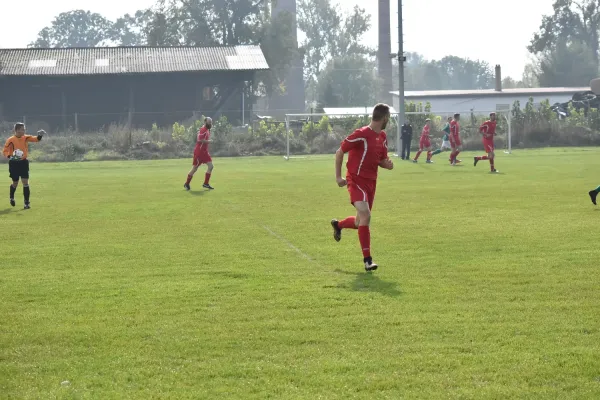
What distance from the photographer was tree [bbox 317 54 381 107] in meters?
115

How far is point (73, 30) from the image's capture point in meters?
156

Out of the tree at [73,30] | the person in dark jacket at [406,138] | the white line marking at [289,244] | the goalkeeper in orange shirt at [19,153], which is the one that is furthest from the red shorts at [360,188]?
the tree at [73,30]

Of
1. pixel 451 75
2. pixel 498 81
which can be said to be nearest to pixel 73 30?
pixel 451 75

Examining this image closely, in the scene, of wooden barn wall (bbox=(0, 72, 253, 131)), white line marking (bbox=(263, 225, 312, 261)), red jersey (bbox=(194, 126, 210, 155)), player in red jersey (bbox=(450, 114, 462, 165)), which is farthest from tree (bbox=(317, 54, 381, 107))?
white line marking (bbox=(263, 225, 312, 261))

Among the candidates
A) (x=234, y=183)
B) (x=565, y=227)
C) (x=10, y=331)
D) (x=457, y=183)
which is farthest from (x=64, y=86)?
(x=10, y=331)

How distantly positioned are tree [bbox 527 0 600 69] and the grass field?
304ft

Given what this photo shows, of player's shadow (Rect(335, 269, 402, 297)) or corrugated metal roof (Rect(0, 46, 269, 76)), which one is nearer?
player's shadow (Rect(335, 269, 402, 297))

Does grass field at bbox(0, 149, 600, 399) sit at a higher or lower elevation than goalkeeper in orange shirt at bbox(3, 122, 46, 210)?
lower

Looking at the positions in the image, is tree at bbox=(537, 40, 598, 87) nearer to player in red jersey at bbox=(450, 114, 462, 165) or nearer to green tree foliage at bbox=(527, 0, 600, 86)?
green tree foliage at bbox=(527, 0, 600, 86)

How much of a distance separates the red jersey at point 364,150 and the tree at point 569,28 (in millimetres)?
100191

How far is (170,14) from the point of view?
8644 cm

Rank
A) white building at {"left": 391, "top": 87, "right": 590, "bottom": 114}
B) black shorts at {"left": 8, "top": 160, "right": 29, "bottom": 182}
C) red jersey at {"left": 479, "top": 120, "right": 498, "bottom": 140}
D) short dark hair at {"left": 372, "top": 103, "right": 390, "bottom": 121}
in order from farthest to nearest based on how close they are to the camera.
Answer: white building at {"left": 391, "top": 87, "right": 590, "bottom": 114}, red jersey at {"left": 479, "top": 120, "right": 498, "bottom": 140}, black shorts at {"left": 8, "top": 160, "right": 29, "bottom": 182}, short dark hair at {"left": 372, "top": 103, "right": 390, "bottom": 121}

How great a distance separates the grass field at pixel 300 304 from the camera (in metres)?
6.10

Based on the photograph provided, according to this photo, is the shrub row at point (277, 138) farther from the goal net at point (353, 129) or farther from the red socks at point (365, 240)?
the red socks at point (365, 240)
